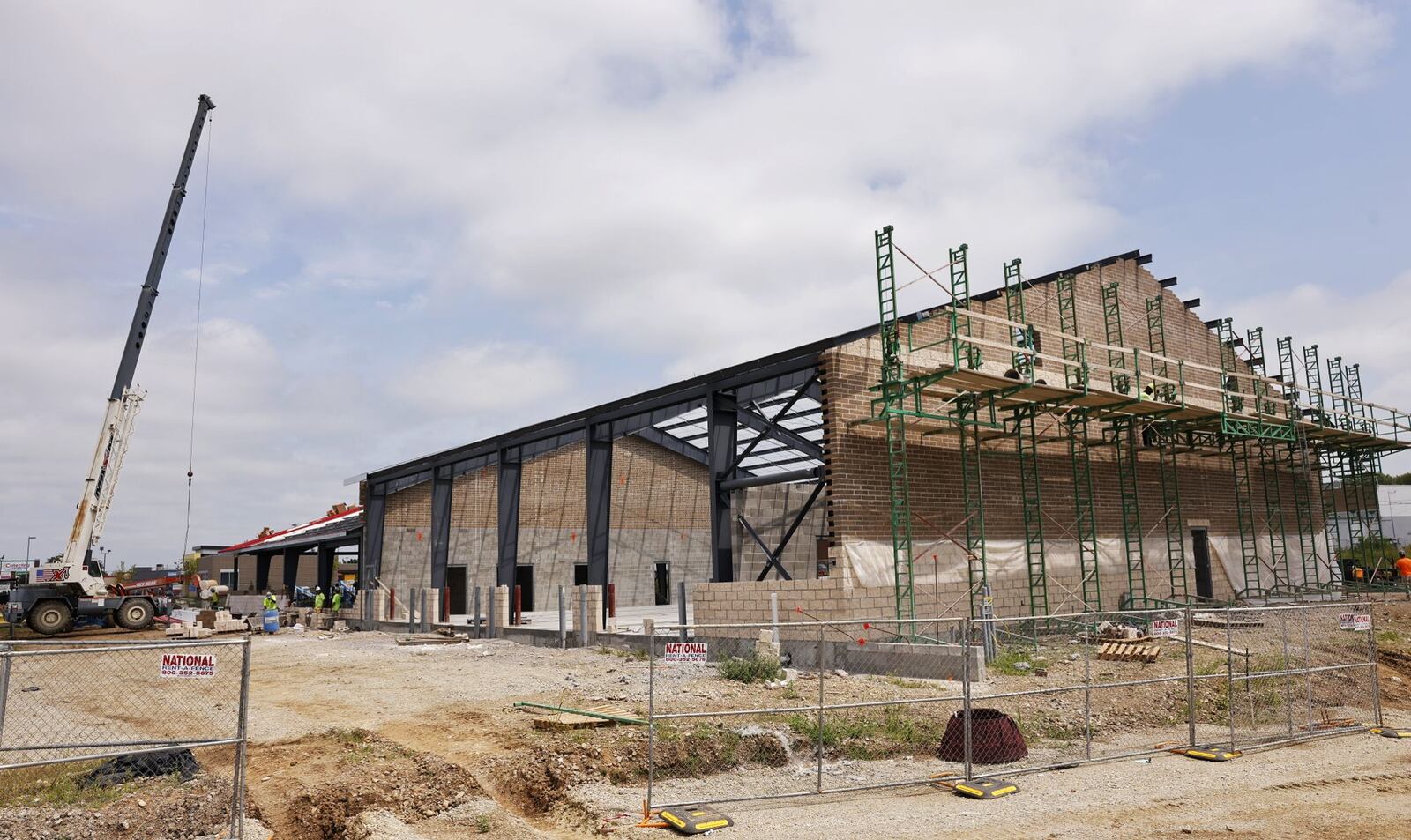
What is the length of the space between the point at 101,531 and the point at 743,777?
1159 inches

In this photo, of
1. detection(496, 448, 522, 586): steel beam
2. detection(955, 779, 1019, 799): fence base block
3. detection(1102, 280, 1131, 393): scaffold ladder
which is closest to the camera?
detection(955, 779, 1019, 799): fence base block

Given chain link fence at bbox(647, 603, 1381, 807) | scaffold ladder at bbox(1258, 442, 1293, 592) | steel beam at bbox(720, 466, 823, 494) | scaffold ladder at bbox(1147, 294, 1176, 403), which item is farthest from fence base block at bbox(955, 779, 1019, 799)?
scaffold ladder at bbox(1258, 442, 1293, 592)

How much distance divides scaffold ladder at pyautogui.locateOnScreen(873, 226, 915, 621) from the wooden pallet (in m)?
4.02

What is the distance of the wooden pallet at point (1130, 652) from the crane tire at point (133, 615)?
30.2 meters

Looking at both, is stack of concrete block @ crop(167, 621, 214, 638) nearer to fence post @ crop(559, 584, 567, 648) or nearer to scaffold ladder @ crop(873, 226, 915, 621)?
fence post @ crop(559, 584, 567, 648)

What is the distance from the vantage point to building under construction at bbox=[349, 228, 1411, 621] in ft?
67.6

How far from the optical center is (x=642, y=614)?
34.1 metres

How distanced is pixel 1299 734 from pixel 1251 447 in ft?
72.8

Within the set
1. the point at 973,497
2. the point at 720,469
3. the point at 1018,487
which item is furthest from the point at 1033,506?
the point at 720,469

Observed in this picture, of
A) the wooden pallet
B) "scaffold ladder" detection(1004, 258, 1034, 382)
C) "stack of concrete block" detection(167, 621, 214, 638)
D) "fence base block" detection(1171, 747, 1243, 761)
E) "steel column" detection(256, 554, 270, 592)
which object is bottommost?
"fence base block" detection(1171, 747, 1243, 761)

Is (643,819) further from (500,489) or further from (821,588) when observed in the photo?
(500,489)

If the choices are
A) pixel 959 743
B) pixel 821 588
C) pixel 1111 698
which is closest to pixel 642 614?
pixel 821 588

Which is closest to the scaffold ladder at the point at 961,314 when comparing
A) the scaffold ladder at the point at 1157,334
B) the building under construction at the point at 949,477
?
the building under construction at the point at 949,477

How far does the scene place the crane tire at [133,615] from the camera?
102ft
